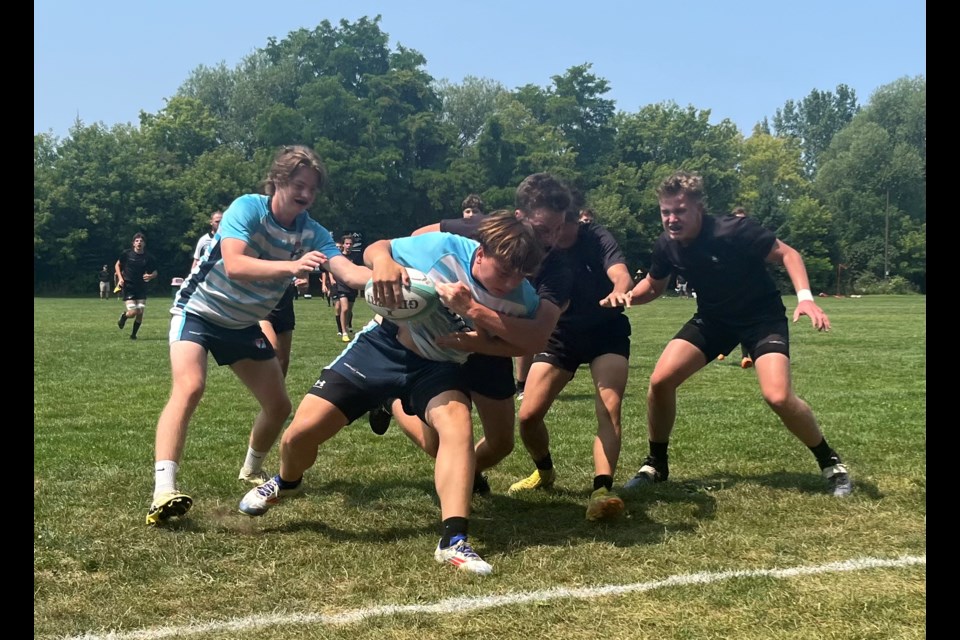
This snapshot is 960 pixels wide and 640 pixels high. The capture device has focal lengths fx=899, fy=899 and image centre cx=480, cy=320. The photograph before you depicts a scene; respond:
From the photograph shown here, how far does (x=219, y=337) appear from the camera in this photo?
17.7 ft

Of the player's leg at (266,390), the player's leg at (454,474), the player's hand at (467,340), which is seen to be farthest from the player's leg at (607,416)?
the player's leg at (266,390)

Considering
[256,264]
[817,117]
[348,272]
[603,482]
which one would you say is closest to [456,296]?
[348,272]

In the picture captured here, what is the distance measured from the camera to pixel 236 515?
5230 mm

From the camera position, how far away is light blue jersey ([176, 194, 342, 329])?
17.4ft

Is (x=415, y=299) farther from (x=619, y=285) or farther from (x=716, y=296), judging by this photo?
(x=716, y=296)

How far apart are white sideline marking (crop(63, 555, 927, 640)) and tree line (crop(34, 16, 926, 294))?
170 feet

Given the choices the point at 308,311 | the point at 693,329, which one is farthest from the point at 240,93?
the point at 693,329

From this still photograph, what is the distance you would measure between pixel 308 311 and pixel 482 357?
86.1 ft

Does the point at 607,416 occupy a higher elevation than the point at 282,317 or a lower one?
lower

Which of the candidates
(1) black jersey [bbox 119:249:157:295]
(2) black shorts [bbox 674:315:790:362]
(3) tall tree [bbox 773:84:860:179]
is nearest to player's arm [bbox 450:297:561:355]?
(2) black shorts [bbox 674:315:790:362]

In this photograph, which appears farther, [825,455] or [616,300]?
[825,455]

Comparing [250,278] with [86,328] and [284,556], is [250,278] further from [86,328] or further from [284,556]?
[86,328]

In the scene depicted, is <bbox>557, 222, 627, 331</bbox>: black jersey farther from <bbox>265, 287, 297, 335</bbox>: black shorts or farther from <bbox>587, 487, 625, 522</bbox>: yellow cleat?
<bbox>265, 287, 297, 335</bbox>: black shorts

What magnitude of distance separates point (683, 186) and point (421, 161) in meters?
66.9
